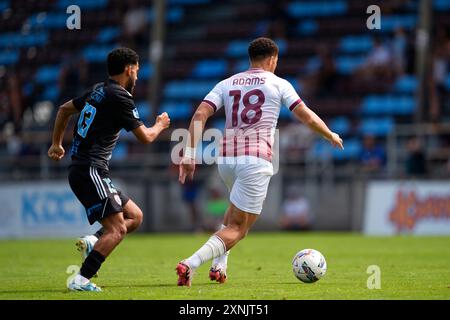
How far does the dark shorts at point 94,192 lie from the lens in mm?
9086

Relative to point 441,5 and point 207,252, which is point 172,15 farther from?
→ point 207,252

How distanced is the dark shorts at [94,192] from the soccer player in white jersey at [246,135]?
0.76 m

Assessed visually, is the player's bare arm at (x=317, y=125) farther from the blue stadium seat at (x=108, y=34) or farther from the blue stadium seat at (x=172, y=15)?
the blue stadium seat at (x=172, y=15)

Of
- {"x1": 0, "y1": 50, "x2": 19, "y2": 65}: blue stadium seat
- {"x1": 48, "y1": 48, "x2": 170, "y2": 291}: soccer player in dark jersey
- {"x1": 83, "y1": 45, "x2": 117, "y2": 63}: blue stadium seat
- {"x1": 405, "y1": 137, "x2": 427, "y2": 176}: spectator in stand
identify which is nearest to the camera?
{"x1": 48, "y1": 48, "x2": 170, "y2": 291}: soccer player in dark jersey

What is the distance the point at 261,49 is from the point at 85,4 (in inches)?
861

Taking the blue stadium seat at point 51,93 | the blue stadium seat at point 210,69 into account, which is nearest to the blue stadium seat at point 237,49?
the blue stadium seat at point 210,69

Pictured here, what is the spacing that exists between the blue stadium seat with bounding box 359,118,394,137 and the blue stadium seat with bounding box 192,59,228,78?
16.7ft

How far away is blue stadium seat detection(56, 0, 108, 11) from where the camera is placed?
2989 centimetres

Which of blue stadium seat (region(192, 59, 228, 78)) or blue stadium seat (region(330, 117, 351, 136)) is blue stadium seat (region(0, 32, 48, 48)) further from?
blue stadium seat (region(330, 117, 351, 136))

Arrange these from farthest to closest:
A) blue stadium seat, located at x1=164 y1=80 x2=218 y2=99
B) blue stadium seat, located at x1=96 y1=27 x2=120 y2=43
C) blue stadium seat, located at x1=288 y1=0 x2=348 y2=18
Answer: blue stadium seat, located at x1=96 y1=27 x2=120 y2=43 < blue stadium seat, located at x1=288 y1=0 x2=348 y2=18 < blue stadium seat, located at x1=164 y1=80 x2=218 y2=99

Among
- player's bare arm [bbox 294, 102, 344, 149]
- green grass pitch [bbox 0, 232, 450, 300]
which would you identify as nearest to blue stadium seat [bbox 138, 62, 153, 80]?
green grass pitch [bbox 0, 232, 450, 300]

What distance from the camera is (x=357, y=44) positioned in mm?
26906

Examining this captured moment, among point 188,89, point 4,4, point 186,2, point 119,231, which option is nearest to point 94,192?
point 119,231
